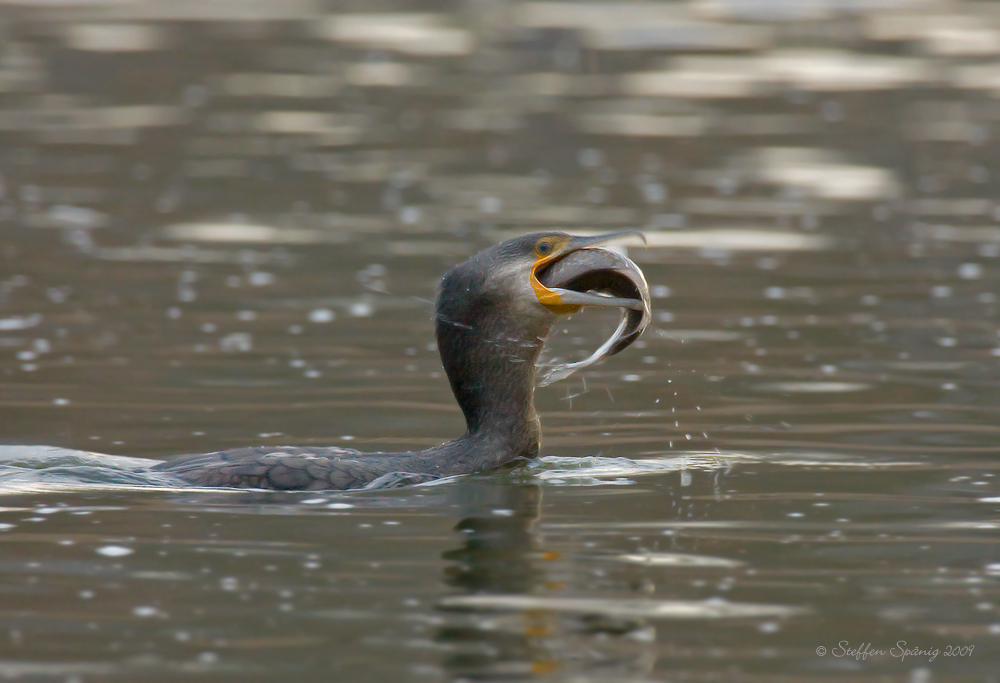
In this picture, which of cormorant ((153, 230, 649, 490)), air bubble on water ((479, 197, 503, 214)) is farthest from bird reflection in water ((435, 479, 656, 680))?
air bubble on water ((479, 197, 503, 214))

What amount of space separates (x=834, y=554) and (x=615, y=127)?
17.0 metres

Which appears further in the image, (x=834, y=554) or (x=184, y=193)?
(x=184, y=193)

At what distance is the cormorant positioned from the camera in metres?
8.47

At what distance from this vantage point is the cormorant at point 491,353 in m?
8.47

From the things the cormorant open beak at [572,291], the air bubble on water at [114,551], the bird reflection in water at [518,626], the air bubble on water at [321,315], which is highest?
the air bubble on water at [321,315]

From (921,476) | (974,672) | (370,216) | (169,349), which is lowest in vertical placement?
(974,672)

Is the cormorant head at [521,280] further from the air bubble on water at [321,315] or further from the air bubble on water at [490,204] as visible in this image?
the air bubble on water at [490,204]

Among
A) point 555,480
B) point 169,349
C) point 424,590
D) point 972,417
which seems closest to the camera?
point 424,590

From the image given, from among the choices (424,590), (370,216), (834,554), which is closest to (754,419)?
(834,554)

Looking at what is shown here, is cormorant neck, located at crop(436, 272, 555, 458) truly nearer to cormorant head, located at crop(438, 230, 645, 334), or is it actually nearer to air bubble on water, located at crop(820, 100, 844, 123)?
cormorant head, located at crop(438, 230, 645, 334)

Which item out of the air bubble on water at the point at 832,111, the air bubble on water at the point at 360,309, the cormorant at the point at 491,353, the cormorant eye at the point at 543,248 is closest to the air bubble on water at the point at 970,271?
the air bubble on water at the point at 360,309

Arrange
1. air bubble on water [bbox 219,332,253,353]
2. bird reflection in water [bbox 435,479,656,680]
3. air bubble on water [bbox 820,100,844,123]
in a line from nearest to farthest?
bird reflection in water [bbox 435,479,656,680], air bubble on water [bbox 219,332,253,353], air bubble on water [bbox 820,100,844,123]

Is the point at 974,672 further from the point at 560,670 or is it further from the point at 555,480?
the point at 555,480

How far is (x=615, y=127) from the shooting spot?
2398cm
